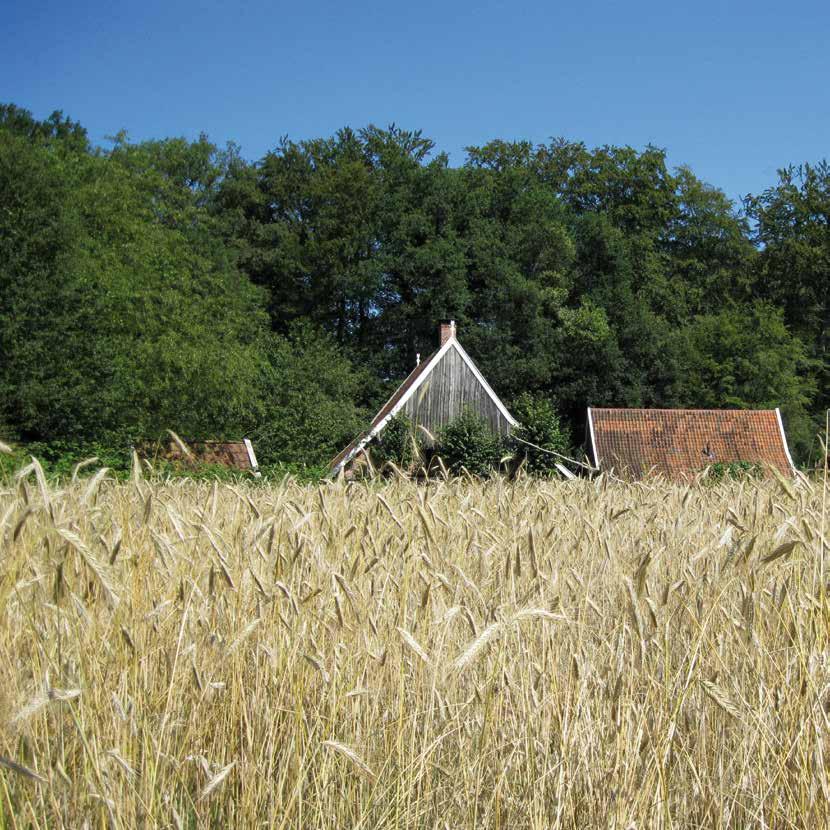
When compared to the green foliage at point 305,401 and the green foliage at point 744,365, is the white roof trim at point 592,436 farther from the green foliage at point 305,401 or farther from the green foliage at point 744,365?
the green foliage at point 744,365

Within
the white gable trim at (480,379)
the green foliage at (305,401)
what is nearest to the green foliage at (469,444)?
the white gable trim at (480,379)

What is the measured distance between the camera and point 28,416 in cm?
2170

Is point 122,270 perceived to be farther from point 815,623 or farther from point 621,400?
point 815,623

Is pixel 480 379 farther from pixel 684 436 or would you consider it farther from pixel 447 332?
pixel 684 436

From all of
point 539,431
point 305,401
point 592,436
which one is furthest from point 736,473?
point 305,401

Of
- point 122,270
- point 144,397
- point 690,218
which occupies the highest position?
point 690,218

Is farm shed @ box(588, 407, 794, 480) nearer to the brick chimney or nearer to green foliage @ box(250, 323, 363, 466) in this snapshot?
the brick chimney

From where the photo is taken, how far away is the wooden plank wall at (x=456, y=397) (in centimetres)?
3111

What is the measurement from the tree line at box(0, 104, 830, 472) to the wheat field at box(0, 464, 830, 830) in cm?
2233

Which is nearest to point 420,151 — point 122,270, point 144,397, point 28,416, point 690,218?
point 690,218

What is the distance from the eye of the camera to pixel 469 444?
27.3m

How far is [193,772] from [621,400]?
3633cm

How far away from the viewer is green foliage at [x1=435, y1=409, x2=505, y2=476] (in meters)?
26.6

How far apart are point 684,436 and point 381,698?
1105 inches
